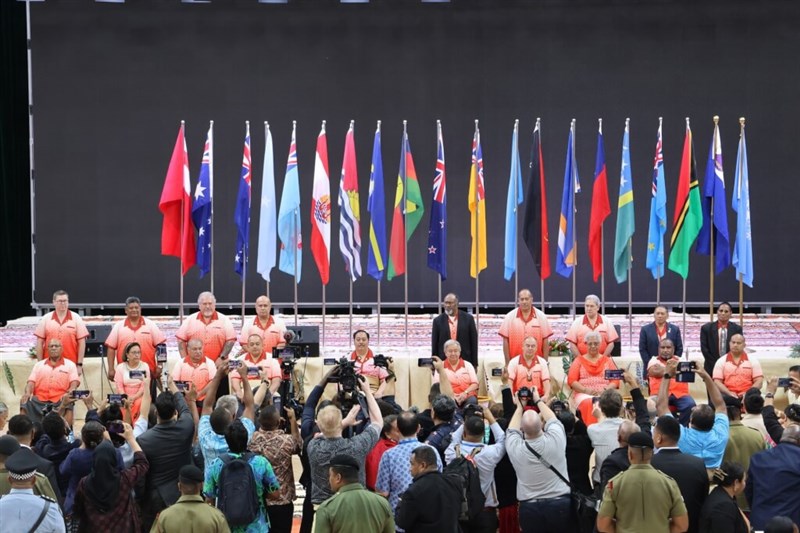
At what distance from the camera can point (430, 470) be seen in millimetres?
7547

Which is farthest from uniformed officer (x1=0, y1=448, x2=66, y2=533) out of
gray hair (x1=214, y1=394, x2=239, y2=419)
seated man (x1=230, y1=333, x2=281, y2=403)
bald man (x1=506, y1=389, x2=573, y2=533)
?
seated man (x1=230, y1=333, x2=281, y2=403)

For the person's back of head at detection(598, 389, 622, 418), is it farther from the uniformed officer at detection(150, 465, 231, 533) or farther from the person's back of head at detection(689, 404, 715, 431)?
the uniformed officer at detection(150, 465, 231, 533)

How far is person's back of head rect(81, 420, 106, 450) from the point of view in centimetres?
802

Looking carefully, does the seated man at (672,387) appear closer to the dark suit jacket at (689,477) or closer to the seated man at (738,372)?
the seated man at (738,372)

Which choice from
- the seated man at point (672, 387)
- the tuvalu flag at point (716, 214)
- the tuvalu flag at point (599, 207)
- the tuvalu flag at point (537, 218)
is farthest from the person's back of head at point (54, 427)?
the tuvalu flag at point (716, 214)

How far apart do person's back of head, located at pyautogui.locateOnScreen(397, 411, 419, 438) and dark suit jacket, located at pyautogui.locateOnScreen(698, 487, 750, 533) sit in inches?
80.6

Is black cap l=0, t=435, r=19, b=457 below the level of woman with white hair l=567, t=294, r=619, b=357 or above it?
below

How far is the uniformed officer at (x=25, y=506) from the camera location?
23.0ft

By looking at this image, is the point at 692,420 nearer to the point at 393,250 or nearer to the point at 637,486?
the point at 637,486

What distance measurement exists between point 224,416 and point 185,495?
1104 mm

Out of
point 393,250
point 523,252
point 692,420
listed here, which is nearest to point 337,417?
point 692,420

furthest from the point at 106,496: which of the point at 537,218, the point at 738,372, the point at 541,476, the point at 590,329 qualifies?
the point at 537,218

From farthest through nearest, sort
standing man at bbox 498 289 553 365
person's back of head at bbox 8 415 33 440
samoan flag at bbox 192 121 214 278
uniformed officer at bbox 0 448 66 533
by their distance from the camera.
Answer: samoan flag at bbox 192 121 214 278 < standing man at bbox 498 289 553 365 < person's back of head at bbox 8 415 33 440 < uniformed officer at bbox 0 448 66 533

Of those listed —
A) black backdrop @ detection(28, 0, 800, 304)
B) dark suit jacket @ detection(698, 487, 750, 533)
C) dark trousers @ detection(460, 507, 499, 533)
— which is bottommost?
dark trousers @ detection(460, 507, 499, 533)
